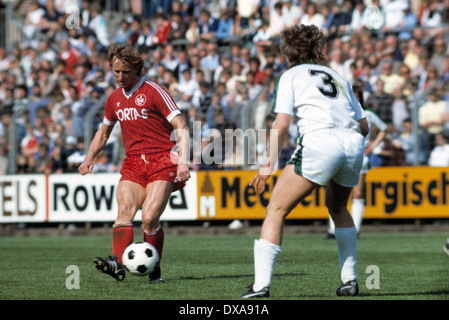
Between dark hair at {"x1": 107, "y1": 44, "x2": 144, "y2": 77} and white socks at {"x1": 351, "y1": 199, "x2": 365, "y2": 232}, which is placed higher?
dark hair at {"x1": 107, "y1": 44, "x2": 144, "y2": 77}

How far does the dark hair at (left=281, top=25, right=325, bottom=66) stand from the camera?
7340mm

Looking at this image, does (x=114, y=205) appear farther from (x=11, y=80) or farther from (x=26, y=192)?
(x=11, y=80)

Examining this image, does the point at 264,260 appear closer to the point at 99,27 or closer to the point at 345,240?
the point at 345,240

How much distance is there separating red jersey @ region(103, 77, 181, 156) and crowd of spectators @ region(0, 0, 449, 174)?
899 centimetres

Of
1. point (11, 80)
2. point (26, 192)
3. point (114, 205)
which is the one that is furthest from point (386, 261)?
point (11, 80)

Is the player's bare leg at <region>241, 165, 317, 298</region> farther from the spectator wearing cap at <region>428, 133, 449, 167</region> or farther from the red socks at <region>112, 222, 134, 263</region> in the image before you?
the spectator wearing cap at <region>428, 133, 449, 167</region>

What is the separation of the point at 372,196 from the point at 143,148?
380 inches

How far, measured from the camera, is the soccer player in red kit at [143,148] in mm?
8914

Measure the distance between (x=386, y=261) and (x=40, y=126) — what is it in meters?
10.7

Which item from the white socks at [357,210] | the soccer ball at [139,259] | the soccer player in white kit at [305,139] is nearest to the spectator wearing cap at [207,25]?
the white socks at [357,210]

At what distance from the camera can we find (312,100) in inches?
285

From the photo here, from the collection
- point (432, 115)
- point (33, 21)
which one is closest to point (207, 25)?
point (33, 21)

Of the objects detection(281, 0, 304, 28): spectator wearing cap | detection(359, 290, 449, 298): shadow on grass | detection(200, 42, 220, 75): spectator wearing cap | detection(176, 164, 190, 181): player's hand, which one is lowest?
detection(359, 290, 449, 298): shadow on grass

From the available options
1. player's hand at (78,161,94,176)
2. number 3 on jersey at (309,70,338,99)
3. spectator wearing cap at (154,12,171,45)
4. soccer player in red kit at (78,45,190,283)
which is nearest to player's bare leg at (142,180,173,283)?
soccer player in red kit at (78,45,190,283)
